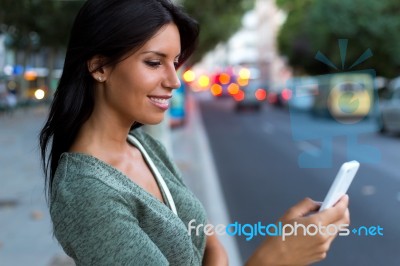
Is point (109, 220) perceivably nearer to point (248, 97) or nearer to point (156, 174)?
point (156, 174)

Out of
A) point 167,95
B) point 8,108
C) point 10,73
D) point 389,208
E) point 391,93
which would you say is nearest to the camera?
point 167,95

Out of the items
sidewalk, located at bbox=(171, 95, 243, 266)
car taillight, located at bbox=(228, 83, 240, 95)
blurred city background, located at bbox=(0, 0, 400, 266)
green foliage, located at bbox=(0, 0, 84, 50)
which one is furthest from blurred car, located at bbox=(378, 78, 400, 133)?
car taillight, located at bbox=(228, 83, 240, 95)

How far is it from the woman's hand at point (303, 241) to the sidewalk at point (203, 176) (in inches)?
155

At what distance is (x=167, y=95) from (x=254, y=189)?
26.0ft

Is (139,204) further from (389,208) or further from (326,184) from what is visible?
(326,184)

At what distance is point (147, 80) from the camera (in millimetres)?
1342

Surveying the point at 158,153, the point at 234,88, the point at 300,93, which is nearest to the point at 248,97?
the point at 234,88

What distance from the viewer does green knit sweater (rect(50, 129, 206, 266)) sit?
1.19m

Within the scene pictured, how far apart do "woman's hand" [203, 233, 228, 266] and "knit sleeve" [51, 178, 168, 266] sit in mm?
396

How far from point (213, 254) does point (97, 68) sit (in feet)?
2.00

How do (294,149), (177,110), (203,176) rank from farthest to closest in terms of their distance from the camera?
(177,110) < (294,149) < (203,176)

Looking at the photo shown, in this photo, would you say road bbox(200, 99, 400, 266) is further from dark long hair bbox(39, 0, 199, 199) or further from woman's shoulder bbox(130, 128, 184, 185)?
dark long hair bbox(39, 0, 199, 199)

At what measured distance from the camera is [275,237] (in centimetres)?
130

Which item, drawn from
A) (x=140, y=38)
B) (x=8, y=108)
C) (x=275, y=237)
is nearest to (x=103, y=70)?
(x=140, y=38)
